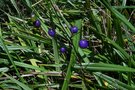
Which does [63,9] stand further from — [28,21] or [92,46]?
[92,46]

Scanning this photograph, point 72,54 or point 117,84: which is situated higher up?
point 72,54

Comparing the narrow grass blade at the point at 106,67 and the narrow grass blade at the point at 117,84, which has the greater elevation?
the narrow grass blade at the point at 106,67

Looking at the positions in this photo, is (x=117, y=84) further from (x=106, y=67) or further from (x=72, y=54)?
(x=72, y=54)

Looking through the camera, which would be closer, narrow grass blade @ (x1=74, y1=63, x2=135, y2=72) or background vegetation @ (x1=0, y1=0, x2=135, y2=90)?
narrow grass blade @ (x1=74, y1=63, x2=135, y2=72)

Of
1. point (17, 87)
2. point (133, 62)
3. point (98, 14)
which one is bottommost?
point (17, 87)

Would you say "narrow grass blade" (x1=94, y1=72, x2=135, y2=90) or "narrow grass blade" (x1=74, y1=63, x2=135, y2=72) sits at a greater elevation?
"narrow grass blade" (x1=74, y1=63, x2=135, y2=72)

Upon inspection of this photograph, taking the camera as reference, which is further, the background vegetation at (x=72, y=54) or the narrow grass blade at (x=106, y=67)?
the background vegetation at (x=72, y=54)

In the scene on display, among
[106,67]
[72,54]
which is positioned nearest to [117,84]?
[106,67]

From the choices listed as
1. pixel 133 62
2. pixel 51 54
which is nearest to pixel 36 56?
pixel 51 54
